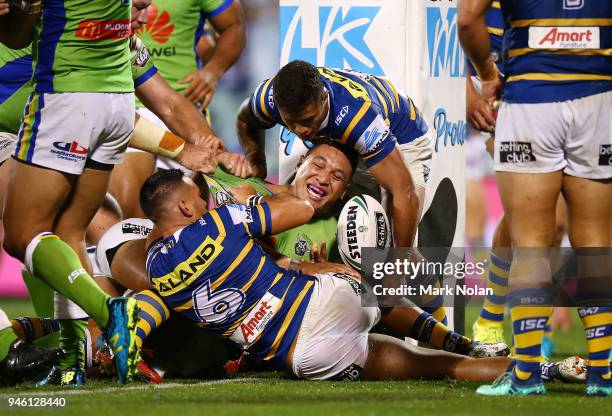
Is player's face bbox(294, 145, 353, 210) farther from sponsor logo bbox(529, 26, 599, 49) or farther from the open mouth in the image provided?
sponsor logo bbox(529, 26, 599, 49)

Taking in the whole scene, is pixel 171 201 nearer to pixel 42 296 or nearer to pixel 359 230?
pixel 359 230

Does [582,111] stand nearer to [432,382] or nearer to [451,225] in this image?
[432,382]

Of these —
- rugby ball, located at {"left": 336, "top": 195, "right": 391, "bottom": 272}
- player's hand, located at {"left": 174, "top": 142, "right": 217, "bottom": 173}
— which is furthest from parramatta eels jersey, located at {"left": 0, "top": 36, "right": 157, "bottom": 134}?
rugby ball, located at {"left": 336, "top": 195, "right": 391, "bottom": 272}

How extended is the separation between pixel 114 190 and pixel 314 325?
101 inches

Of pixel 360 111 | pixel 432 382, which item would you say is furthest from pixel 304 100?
pixel 432 382

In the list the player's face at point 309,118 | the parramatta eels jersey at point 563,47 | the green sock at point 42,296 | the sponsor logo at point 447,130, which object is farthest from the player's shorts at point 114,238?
the parramatta eels jersey at point 563,47

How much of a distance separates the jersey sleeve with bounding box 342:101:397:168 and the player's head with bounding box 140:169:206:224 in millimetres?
963

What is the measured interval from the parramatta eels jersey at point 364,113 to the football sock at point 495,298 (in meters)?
1.02

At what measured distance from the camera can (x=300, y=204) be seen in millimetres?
5676

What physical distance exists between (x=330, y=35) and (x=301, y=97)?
118 cm

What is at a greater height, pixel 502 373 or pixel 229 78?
pixel 229 78

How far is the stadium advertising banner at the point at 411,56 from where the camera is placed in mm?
6910

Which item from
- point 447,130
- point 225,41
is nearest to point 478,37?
point 447,130

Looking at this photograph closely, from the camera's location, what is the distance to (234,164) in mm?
6422
